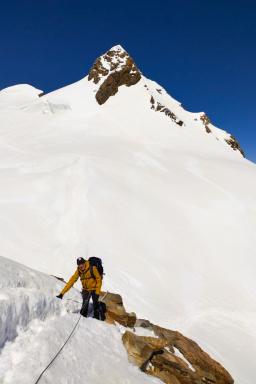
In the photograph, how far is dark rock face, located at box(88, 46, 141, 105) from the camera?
64.5 m

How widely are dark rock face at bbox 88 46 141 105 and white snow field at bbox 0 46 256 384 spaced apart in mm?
18737

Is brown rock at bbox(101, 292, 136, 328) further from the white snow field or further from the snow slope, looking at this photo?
the white snow field

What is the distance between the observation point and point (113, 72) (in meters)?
67.6

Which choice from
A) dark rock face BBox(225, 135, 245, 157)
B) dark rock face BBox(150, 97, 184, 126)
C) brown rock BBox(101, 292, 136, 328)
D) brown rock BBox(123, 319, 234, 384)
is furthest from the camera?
dark rock face BBox(225, 135, 245, 157)

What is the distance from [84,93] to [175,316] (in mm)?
51088

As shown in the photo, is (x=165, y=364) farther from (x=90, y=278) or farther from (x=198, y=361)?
(x=90, y=278)

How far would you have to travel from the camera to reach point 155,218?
2891cm

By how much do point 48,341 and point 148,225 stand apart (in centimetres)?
2003

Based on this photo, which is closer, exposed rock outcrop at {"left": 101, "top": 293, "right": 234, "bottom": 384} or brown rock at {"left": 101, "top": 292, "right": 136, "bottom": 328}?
exposed rock outcrop at {"left": 101, "top": 293, "right": 234, "bottom": 384}

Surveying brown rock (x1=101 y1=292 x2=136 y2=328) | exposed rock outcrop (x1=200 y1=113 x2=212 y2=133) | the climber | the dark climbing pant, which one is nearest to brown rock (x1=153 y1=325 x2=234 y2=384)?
brown rock (x1=101 y1=292 x2=136 y2=328)

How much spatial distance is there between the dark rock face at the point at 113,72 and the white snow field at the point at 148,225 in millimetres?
18737

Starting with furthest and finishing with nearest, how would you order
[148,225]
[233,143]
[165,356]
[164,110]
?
[233,143] → [164,110] → [148,225] → [165,356]

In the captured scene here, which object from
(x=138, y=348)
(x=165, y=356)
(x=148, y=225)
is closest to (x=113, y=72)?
(x=148, y=225)

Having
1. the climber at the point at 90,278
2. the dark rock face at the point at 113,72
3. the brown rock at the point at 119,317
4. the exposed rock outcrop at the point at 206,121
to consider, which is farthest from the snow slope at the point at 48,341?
the exposed rock outcrop at the point at 206,121
